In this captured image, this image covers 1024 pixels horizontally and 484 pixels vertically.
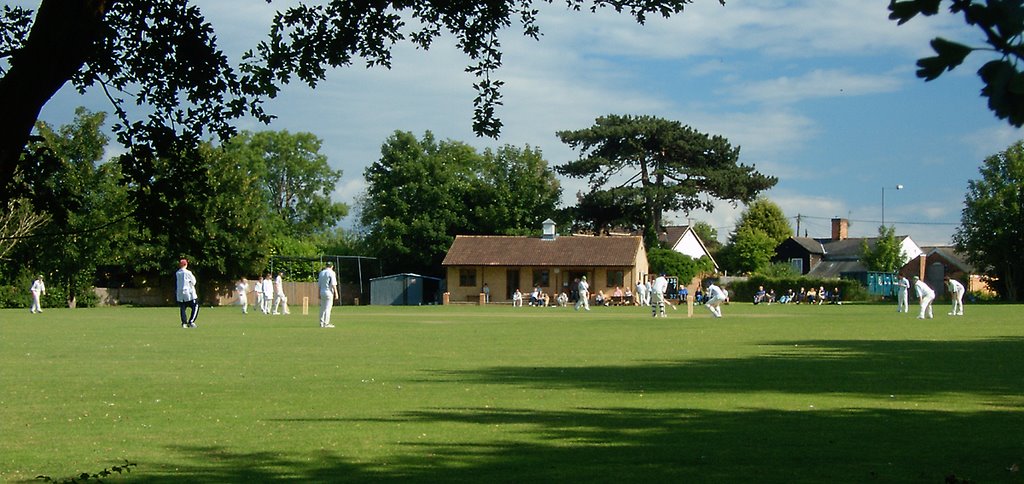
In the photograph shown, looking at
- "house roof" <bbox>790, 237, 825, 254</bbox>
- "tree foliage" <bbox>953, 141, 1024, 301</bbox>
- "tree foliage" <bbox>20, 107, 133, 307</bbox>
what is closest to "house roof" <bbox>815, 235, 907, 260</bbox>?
"house roof" <bbox>790, 237, 825, 254</bbox>

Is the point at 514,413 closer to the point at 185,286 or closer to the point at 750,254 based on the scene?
the point at 185,286

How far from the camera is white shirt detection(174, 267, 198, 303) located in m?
33.2

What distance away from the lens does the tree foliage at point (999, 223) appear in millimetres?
84875

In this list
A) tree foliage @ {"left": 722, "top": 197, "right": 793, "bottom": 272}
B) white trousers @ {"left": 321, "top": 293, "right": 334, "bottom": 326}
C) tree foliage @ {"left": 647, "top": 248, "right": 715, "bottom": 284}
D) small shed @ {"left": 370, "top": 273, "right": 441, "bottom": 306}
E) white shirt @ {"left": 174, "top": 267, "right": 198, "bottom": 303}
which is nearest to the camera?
white shirt @ {"left": 174, "top": 267, "right": 198, "bottom": 303}

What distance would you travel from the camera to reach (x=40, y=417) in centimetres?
1200

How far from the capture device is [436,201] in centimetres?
9450

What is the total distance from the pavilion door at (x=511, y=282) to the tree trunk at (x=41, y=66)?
3214 inches

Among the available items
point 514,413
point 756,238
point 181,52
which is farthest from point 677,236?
point 181,52

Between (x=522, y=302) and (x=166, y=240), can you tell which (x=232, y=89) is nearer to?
(x=166, y=240)

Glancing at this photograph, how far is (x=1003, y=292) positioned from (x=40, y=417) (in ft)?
282

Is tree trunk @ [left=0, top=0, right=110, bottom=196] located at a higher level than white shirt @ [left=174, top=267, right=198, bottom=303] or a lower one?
higher

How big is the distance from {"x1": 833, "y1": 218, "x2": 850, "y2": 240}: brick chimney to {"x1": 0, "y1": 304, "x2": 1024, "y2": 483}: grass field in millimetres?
121567

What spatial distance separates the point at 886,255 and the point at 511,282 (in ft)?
130

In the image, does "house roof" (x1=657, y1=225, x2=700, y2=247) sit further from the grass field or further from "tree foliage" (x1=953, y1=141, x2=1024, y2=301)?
the grass field
